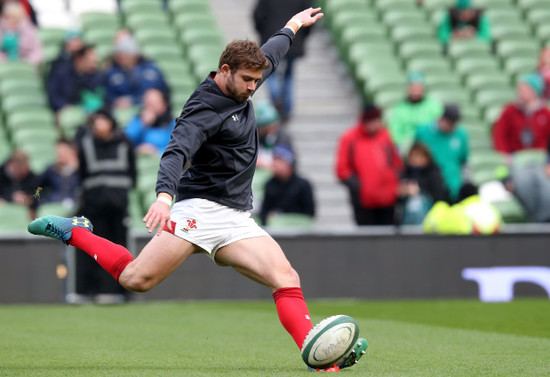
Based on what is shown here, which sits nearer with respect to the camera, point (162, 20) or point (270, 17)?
point (270, 17)

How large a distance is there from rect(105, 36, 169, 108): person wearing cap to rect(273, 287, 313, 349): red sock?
9.16 metres

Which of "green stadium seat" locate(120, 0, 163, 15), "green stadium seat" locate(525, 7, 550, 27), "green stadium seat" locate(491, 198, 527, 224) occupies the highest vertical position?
"green stadium seat" locate(120, 0, 163, 15)

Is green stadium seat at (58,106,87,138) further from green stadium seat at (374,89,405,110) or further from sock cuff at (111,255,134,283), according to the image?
sock cuff at (111,255,134,283)

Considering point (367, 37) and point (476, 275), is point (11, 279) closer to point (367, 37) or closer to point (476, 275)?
point (476, 275)

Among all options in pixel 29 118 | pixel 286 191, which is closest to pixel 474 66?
pixel 286 191

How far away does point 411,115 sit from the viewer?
1547 cm

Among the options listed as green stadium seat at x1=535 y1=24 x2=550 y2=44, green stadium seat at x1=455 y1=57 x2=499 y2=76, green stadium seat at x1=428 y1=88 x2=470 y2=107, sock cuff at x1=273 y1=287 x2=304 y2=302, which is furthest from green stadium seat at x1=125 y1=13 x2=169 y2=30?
sock cuff at x1=273 y1=287 x2=304 y2=302

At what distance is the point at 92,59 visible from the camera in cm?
1570

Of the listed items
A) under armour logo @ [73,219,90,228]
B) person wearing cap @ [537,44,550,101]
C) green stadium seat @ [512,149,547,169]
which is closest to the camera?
under armour logo @ [73,219,90,228]

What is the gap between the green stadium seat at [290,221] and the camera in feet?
45.1

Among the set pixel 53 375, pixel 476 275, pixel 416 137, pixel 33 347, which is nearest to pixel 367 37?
pixel 416 137

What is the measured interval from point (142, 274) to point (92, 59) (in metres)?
9.23

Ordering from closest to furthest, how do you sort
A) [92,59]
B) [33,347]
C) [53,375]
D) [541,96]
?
[53,375] → [33,347] → [92,59] → [541,96]

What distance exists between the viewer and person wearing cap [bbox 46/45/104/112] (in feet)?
51.4
